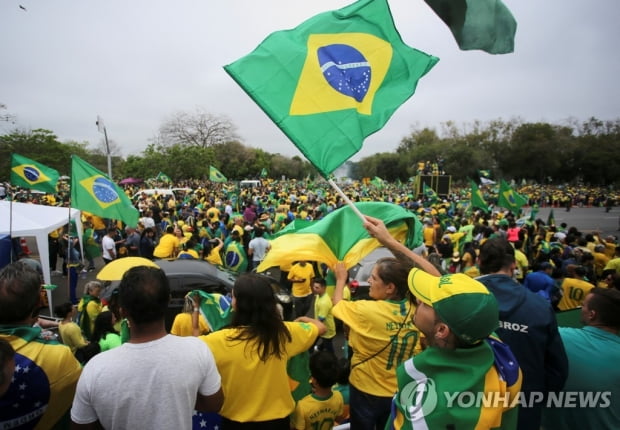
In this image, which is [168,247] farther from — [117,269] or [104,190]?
[117,269]

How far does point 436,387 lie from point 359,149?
193 centimetres

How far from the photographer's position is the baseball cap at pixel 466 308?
145 cm

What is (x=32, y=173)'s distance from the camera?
827 cm

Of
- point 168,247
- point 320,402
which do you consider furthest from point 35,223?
point 320,402

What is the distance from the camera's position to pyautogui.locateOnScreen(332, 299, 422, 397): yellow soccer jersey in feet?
8.02

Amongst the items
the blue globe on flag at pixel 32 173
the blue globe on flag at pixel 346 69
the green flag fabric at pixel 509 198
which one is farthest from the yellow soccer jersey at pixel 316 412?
the green flag fabric at pixel 509 198

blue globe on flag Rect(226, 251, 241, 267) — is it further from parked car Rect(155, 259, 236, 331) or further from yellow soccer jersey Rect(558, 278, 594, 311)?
yellow soccer jersey Rect(558, 278, 594, 311)

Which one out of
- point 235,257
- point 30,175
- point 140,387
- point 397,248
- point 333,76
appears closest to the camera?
point 140,387

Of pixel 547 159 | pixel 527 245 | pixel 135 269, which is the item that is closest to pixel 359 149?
pixel 135 269

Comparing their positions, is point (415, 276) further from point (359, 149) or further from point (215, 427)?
point (215, 427)

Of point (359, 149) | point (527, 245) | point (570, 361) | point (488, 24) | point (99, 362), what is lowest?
point (527, 245)

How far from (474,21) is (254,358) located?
10.7ft

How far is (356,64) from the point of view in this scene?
3.16 m

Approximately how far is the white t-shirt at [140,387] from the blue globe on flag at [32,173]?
8.59 m
